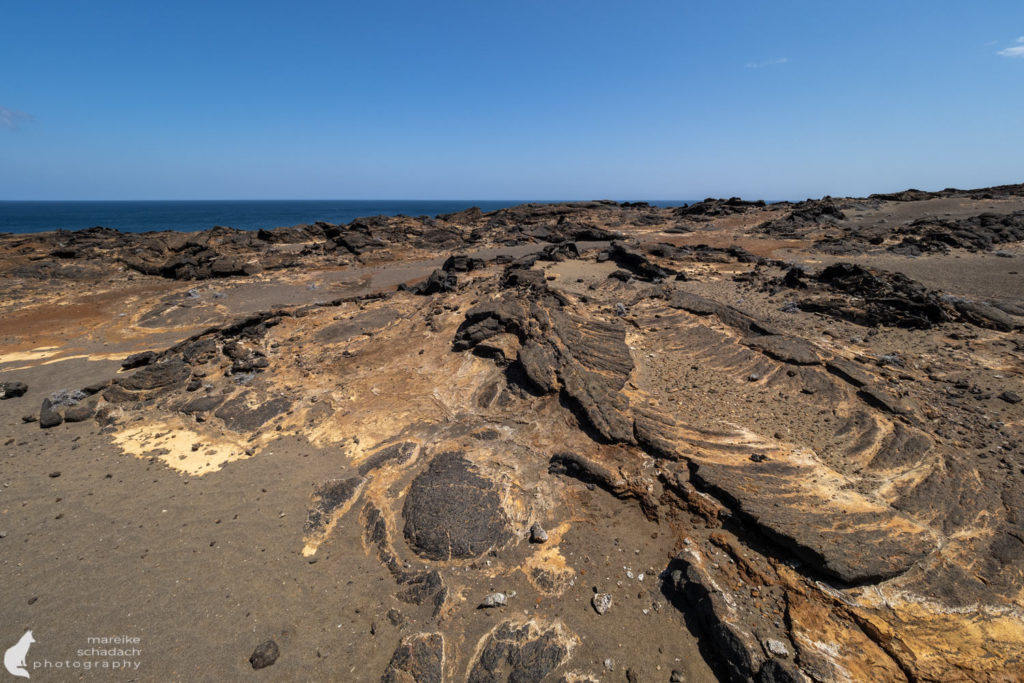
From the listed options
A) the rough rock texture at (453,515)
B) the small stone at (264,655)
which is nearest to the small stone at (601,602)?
the rough rock texture at (453,515)

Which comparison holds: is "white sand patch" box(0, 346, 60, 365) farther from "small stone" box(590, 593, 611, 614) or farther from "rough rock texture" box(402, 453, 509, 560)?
"small stone" box(590, 593, 611, 614)

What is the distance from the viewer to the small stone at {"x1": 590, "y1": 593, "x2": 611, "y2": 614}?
166 inches

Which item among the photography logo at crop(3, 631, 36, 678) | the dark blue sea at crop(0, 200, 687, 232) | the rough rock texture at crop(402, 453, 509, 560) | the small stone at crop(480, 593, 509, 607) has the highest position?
the dark blue sea at crop(0, 200, 687, 232)

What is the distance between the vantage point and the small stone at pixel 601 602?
421 cm

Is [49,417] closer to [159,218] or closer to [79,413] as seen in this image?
[79,413]

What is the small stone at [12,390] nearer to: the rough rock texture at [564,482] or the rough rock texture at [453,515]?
the rough rock texture at [564,482]

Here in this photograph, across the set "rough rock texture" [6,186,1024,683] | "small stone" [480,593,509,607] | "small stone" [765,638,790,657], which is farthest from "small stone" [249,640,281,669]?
"small stone" [765,638,790,657]

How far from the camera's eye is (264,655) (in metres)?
3.87

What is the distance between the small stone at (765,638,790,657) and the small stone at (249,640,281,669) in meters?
4.55

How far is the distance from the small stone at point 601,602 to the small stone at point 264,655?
3156 mm

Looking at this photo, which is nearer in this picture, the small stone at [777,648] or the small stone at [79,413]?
the small stone at [777,648]

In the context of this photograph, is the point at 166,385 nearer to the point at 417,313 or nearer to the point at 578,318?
the point at 417,313

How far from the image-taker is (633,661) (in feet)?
12.4

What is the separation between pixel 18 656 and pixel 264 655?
2.37 metres
